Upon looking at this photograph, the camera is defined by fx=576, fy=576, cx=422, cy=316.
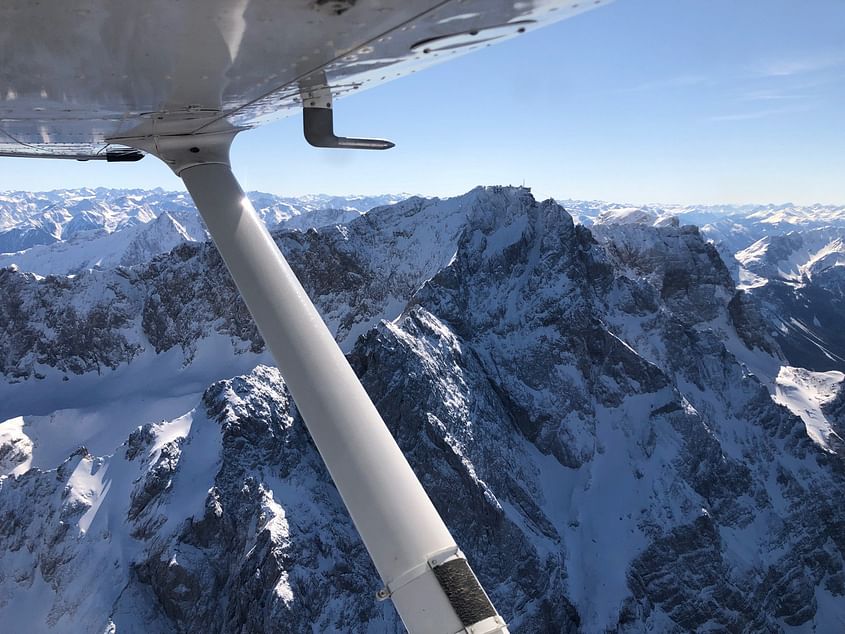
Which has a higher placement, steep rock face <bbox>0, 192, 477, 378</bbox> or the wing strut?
the wing strut

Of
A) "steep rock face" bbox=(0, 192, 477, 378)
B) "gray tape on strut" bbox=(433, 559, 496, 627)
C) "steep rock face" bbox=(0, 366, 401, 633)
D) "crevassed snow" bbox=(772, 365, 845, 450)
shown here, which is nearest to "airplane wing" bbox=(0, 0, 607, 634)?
"gray tape on strut" bbox=(433, 559, 496, 627)

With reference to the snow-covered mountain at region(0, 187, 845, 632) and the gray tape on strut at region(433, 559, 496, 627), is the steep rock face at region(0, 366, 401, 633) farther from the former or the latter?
the gray tape on strut at region(433, 559, 496, 627)

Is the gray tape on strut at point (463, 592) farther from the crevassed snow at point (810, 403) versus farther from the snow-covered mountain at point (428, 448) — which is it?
the crevassed snow at point (810, 403)

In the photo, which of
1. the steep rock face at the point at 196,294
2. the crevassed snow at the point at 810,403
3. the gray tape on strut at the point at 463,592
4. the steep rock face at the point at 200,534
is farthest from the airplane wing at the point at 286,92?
the crevassed snow at the point at 810,403

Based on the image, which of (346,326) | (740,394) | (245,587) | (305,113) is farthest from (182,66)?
(740,394)

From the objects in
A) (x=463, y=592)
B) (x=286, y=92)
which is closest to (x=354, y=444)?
(x=463, y=592)

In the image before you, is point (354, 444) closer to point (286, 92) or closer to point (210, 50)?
point (210, 50)
